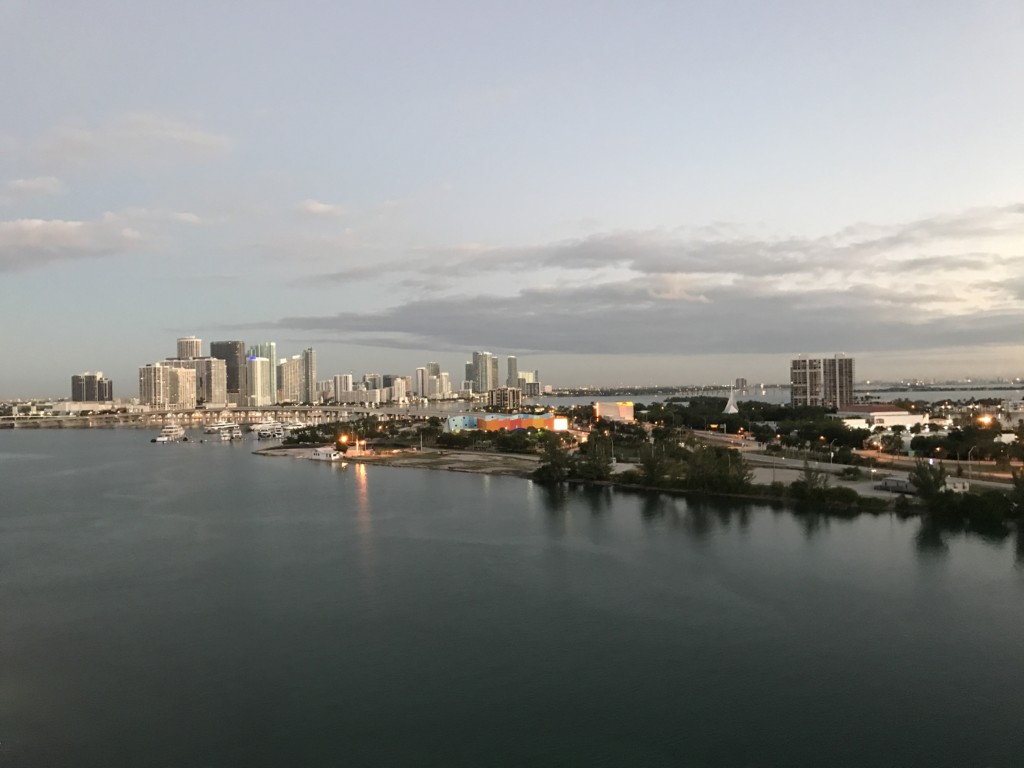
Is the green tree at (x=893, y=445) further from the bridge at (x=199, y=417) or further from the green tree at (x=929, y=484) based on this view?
the bridge at (x=199, y=417)

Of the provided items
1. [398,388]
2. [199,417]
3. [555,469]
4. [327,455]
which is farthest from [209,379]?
[555,469]

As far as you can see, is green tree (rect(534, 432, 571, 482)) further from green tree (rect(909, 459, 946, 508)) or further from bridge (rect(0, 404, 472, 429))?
bridge (rect(0, 404, 472, 429))

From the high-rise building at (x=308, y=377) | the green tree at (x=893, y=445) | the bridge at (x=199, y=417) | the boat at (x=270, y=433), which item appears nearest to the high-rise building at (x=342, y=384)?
the high-rise building at (x=308, y=377)

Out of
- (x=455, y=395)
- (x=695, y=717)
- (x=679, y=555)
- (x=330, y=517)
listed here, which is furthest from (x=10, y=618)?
(x=455, y=395)

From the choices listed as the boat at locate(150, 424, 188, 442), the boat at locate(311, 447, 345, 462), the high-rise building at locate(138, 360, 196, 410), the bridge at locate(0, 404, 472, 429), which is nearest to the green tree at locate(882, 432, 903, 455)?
the boat at locate(311, 447, 345, 462)

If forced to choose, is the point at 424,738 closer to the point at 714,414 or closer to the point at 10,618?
the point at 10,618

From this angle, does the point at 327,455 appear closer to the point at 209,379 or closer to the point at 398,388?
the point at 209,379
